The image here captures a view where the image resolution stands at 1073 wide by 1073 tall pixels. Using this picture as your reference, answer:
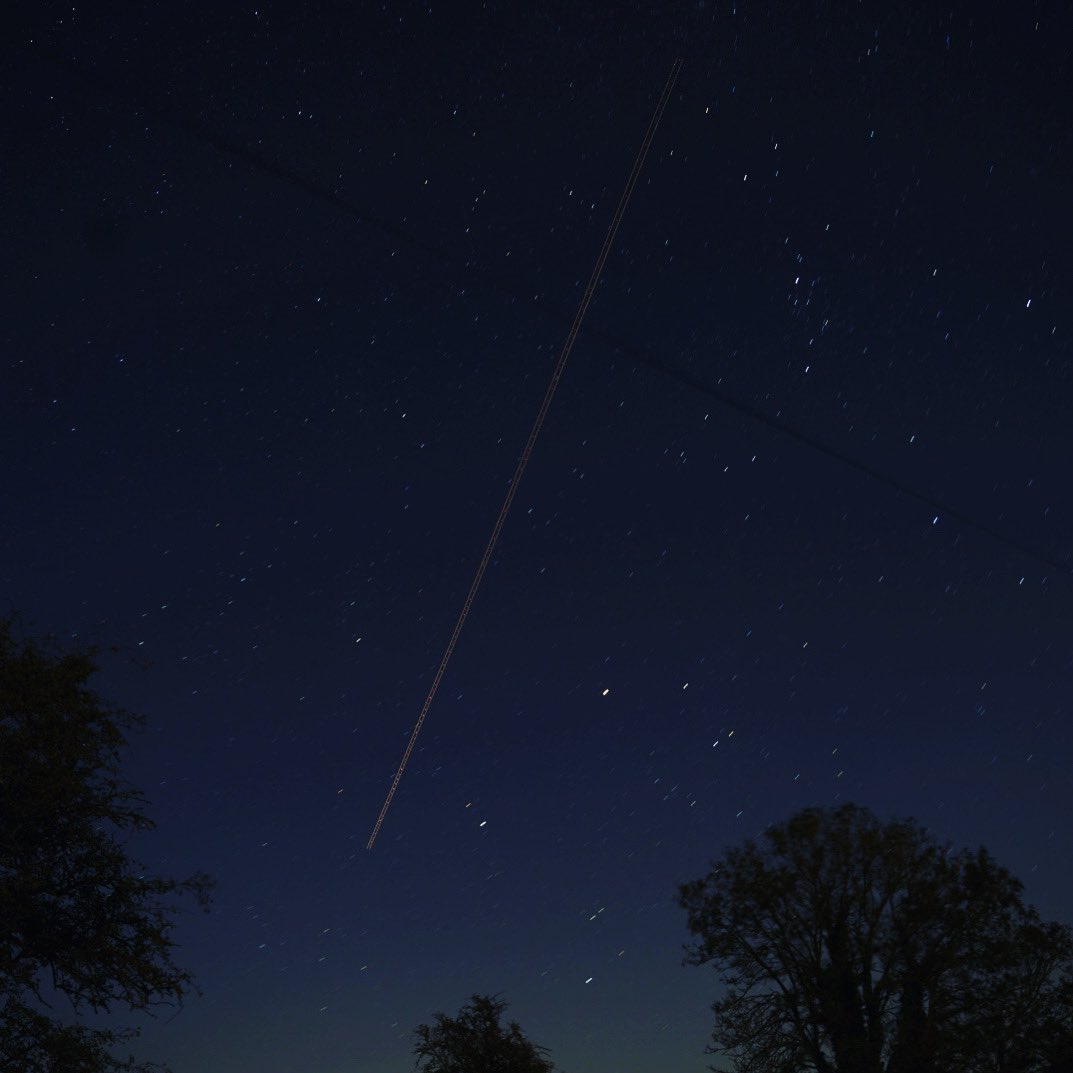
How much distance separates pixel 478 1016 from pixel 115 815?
26.5 meters

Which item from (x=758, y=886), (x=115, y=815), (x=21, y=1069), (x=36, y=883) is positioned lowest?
(x=21, y=1069)

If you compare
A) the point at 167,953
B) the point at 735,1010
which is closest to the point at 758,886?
the point at 735,1010

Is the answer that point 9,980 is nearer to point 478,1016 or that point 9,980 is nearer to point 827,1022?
point 827,1022

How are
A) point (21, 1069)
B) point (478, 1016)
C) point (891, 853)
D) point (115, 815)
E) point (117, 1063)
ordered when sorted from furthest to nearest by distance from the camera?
1. point (478, 1016)
2. point (891, 853)
3. point (115, 815)
4. point (117, 1063)
5. point (21, 1069)

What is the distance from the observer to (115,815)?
16.9 meters

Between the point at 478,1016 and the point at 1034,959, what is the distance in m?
20.8

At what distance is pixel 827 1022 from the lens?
2612 centimetres

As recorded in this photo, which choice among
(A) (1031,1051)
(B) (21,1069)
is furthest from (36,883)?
(A) (1031,1051)

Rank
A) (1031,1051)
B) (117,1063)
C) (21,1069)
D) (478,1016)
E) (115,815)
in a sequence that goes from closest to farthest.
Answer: (21,1069), (117,1063), (115,815), (1031,1051), (478,1016)

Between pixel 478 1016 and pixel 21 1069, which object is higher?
pixel 478 1016

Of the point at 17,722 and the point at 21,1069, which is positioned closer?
the point at 21,1069

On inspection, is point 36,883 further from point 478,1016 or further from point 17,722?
point 478,1016

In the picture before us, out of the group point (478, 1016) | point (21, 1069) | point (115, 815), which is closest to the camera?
point (21, 1069)

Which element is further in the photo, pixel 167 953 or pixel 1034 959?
pixel 1034 959
